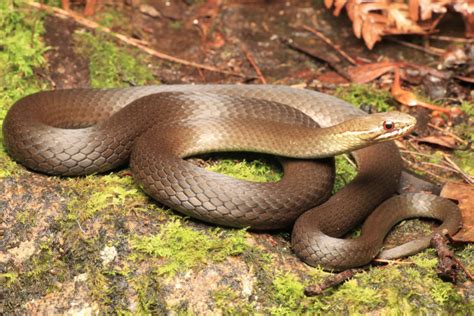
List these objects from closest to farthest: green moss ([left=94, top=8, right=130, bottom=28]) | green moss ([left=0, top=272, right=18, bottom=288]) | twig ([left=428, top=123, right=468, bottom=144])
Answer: green moss ([left=0, top=272, right=18, bottom=288]), twig ([left=428, top=123, right=468, bottom=144]), green moss ([left=94, top=8, right=130, bottom=28])

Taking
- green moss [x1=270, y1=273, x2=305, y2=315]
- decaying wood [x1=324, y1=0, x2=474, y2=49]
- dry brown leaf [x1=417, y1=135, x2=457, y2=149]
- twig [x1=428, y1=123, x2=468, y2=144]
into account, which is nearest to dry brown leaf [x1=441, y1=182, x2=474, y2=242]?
dry brown leaf [x1=417, y1=135, x2=457, y2=149]

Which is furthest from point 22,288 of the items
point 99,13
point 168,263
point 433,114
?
point 433,114

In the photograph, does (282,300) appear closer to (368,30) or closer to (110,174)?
(110,174)

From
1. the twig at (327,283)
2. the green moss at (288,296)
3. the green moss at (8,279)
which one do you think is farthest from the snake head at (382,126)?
the green moss at (8,279)

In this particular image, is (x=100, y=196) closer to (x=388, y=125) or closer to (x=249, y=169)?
(x=249, y=169)

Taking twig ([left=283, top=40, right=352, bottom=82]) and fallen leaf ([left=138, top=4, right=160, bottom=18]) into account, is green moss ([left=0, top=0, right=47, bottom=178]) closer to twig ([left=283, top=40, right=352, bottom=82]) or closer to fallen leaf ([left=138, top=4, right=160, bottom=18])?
fallen leaf ([left=138, top=4, right=160, bottom=18])
